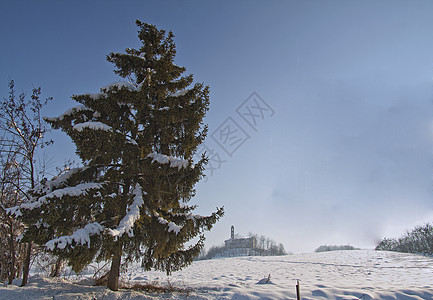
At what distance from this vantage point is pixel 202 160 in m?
7.20

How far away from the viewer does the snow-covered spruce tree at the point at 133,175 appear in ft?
20.7

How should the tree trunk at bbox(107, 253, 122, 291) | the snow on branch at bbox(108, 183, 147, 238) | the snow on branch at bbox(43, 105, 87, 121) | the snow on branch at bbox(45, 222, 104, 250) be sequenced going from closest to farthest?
the snow on branch at bbox(45, 222, 104, 250) < the snow on branch at bbox(108, 183, 147, 238) < the tree trunk at bbox(107, 253, 122, 291) < the snow on branch at bbox(43, 105, 87, 121)

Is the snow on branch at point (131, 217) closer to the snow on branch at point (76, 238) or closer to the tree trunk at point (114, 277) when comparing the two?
the snow on branch at point (76, 238)

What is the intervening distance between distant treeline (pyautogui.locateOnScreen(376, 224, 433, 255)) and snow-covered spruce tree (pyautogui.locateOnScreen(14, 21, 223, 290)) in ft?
145

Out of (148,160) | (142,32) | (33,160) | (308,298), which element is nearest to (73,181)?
(148,160)

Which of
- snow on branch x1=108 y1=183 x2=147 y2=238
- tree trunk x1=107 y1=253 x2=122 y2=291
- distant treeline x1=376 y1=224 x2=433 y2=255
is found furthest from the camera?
distant treeline x1=376 y1=224 x2=433 y2=255

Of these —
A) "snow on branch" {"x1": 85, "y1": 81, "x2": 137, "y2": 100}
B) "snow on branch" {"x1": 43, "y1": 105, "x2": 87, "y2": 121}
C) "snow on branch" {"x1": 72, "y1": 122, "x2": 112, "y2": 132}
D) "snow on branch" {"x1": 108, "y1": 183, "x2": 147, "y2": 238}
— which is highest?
"snow on branch" {"x1": 85, "y1": 81, "x2": 137, "y2": 100}

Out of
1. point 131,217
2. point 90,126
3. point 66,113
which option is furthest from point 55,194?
point 66,113

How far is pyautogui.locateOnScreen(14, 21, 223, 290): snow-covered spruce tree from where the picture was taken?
20.7 feet

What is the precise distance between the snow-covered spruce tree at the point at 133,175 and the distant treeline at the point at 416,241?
44.2 m

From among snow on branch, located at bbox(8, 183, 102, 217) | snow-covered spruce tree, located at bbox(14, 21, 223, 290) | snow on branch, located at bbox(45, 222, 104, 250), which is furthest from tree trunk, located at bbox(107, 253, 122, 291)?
snow on branch, located at bbox(8, 183, 102, 217)

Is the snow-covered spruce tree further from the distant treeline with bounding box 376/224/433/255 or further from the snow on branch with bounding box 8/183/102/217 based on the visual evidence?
the distant treeline with bounding box 376/224/433/255

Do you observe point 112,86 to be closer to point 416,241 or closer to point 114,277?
point 114,277

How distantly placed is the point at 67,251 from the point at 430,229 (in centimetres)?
5269
